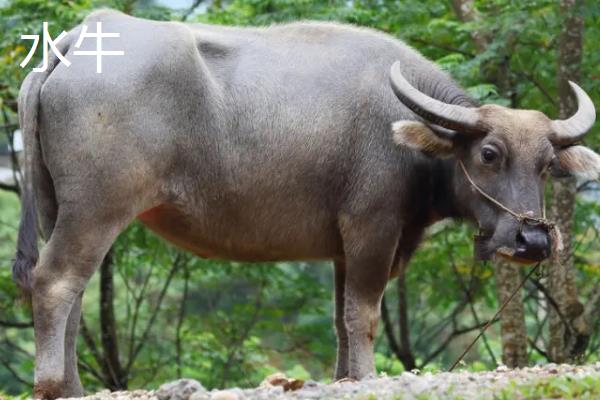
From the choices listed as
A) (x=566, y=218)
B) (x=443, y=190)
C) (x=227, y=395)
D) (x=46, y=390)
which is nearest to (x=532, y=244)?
(x=443, y=190)

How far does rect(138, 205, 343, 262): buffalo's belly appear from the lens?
912 cm

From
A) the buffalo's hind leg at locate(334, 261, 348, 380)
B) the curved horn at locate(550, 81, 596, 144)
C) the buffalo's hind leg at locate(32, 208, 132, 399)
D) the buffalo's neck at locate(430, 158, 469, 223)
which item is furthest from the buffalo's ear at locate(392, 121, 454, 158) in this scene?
the buffalo's hind leg at locate(32, 208, 132, 399)

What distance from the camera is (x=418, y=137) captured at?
9094 millimetres

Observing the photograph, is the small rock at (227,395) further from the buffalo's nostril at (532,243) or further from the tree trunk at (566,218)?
the tree trunk at (566,218)

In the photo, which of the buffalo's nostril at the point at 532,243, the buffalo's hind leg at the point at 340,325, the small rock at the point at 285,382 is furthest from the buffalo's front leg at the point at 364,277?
the small rock at the point at 285,382

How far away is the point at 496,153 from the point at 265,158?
1.89m

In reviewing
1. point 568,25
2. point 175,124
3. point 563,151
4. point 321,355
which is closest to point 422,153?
point 563,151

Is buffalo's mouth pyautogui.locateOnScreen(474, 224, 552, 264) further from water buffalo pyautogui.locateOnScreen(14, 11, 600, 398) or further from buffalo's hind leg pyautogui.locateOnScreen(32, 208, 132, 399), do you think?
buffalo's hind leg pyautogui.locateOnScreen(32, 208, 132, 399)

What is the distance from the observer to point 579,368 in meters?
7.57

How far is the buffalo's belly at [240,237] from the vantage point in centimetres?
912

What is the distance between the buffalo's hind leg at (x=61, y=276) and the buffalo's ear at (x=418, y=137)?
2.33 meters

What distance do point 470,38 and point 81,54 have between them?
659 cm

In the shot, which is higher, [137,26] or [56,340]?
[137,26]

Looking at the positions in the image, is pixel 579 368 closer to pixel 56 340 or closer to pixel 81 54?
pixel 56 340
